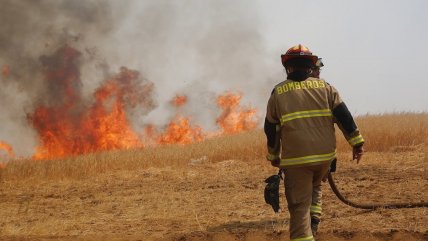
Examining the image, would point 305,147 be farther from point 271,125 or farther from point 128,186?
point 128,186

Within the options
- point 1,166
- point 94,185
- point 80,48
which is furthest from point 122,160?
point 80,48

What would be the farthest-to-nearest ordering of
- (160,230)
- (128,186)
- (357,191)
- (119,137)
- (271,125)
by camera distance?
(119,137), (128,186), (357,191), (160,230), (271,125)

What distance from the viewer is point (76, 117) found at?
2028 cm

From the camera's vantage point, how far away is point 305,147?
3783 millimetres

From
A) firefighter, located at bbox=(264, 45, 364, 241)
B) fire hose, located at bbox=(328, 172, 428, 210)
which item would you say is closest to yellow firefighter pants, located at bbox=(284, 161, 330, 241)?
firefighter, located at bbox=(264, 45, 364, 241)

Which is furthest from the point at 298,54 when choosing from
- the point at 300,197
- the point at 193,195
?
the point at 193,195

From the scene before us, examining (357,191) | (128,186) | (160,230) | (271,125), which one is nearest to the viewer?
(271,125)

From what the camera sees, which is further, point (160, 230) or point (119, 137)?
point (119, 137)

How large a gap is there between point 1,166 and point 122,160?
3351 millimetres

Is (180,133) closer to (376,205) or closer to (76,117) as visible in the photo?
(76,117)

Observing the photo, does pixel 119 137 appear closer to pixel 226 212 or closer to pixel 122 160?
pixel 122 160

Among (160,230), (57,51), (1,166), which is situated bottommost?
(160,230)

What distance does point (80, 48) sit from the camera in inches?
892

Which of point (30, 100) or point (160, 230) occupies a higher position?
point (30, 100)
